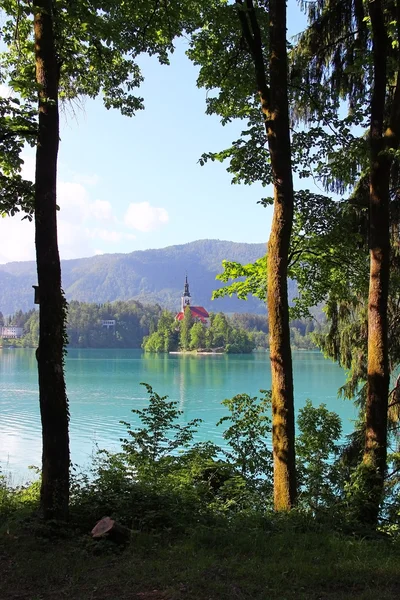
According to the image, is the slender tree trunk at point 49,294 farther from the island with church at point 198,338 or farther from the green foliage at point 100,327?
the green foliage at point 100,327

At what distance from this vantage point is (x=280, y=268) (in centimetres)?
579

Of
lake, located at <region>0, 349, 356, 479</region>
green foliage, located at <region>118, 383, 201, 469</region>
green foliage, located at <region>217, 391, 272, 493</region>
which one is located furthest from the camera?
lake, located at <region>0, 349, 356, 479</region>

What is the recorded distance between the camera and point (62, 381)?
480 cm

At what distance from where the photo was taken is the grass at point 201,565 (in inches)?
131

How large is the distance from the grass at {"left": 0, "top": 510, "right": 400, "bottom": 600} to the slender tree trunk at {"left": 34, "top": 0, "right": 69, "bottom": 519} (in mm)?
432

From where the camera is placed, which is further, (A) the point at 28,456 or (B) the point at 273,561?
(A) the point at 28,456

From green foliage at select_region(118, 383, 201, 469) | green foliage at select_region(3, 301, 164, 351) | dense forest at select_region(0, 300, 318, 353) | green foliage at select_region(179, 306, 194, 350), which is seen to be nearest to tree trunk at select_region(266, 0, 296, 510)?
green foliage at select_region(118, 383, 201, 469)

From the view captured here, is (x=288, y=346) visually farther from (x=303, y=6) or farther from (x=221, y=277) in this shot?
(x=303, y=6)

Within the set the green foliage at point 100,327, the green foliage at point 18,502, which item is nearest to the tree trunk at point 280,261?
the green foliage at point 18,502

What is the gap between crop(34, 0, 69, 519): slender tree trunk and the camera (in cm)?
471

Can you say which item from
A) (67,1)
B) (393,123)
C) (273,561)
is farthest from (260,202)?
(273,561)

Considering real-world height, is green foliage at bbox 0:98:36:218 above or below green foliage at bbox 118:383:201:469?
above

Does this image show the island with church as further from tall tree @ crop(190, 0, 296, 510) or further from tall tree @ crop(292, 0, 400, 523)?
tall tree @ crop(190, 0, 296, 510)

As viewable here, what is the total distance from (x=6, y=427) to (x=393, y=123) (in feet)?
63.4
